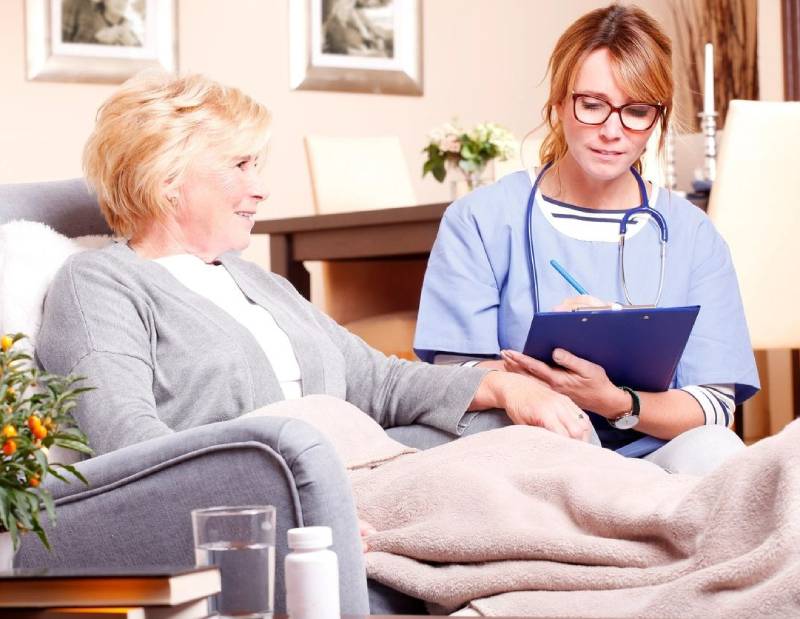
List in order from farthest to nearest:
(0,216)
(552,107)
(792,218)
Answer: (792,218)
(552,107)
(0,216)

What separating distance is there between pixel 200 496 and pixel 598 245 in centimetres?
98

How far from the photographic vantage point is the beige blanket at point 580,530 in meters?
1.16

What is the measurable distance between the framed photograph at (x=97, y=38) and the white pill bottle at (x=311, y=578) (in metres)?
4.33

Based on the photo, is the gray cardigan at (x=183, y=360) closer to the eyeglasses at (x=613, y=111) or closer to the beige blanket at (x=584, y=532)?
the beige blanket at (x=584, y=532)

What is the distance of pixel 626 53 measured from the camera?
2.04 m

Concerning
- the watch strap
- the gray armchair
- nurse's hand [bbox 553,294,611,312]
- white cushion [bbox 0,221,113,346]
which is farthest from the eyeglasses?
the gray armchair

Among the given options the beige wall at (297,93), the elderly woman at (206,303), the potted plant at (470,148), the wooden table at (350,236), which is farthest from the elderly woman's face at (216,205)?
the beige wall at (297,93)

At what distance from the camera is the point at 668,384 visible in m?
2.00

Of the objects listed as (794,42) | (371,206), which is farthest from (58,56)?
(794,42)

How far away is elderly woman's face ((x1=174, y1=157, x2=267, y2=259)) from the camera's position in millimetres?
1917

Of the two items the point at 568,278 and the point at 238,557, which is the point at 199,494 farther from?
the point at 568,278

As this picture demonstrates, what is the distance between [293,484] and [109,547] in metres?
0.23

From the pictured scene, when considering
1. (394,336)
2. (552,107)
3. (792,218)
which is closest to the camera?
(552,107)

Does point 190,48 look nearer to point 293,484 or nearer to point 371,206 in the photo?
point 371,206
